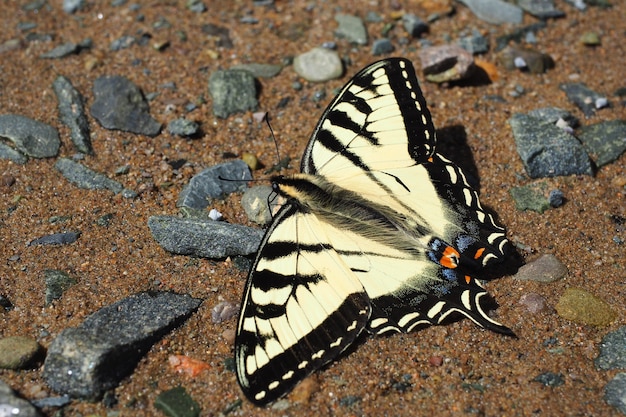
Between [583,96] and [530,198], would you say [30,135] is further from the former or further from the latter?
[583,96]

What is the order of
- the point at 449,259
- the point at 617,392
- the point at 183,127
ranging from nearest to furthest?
the point at 617,392 → the point at 449,259 → the point at 183,127

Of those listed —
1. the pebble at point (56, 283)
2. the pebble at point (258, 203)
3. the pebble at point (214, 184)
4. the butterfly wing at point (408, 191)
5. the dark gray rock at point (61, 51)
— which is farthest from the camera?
the dark gray rock at point (61, 51)

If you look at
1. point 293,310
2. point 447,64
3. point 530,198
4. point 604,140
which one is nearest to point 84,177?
point 293,310

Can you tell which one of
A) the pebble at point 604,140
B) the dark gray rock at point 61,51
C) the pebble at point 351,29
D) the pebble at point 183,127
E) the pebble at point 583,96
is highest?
the dark gray rock at point 61,51

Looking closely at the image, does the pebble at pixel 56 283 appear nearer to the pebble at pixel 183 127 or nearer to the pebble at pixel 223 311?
the pebble at pixel 223 311

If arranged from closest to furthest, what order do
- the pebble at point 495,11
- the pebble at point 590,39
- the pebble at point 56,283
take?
1. the pebble at point 56,283
2. the pebble at point 590,39
3. the pebble at point 495,11

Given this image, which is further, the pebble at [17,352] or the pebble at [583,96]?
the pebble at [583,96]

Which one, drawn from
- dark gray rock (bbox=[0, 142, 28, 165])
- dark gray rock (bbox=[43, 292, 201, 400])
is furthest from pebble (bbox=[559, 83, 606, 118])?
dark gray rock (bbox=[0, 142, 28, 165])

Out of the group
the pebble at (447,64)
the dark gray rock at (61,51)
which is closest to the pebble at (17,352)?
the dark gray rock at (61,51)
